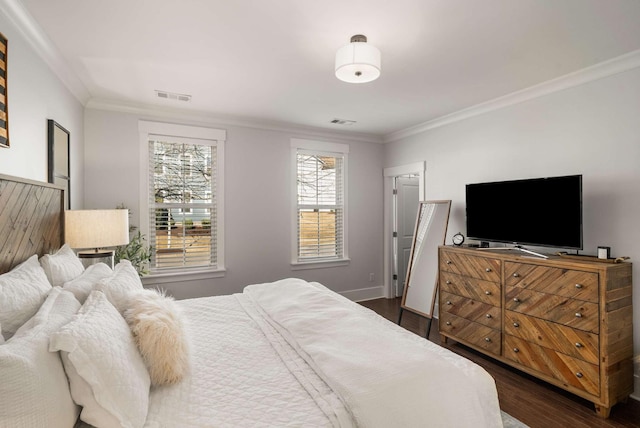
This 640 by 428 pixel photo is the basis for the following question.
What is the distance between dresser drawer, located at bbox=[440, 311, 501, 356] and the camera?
296 cm

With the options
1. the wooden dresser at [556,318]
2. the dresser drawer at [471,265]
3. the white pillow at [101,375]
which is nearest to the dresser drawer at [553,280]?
the wooden dresser at [556,318]

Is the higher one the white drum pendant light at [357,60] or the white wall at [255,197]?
the white drum pendant light at [357,60]

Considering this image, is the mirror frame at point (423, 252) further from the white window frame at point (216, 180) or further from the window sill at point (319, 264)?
the white window frame at point (216, 180)

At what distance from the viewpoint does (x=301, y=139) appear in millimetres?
4590

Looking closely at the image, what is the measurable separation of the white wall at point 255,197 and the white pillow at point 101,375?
114 inches

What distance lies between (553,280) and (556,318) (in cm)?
29

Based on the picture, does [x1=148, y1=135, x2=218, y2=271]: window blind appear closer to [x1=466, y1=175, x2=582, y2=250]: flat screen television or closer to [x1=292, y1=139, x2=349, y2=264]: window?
[x1=292, y1=139, x2=349, y2=264]: window

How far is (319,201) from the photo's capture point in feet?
15.8

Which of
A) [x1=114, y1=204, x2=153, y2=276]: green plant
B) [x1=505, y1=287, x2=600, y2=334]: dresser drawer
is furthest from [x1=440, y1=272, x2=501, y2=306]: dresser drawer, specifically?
[x1=114, y1=204, x2=153, y2=276]: green plant

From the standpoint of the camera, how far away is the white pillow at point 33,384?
32.7 inches

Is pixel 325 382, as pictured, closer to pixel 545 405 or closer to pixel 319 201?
pixel 545 405

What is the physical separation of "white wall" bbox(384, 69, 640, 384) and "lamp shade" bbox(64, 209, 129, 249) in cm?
350

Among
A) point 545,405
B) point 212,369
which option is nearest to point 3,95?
point 212,369

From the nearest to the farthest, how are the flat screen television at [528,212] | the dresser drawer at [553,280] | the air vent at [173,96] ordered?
the dresser drawer at [553,280] → the flat screen television at [528,212] → the air vent at [173,96]
